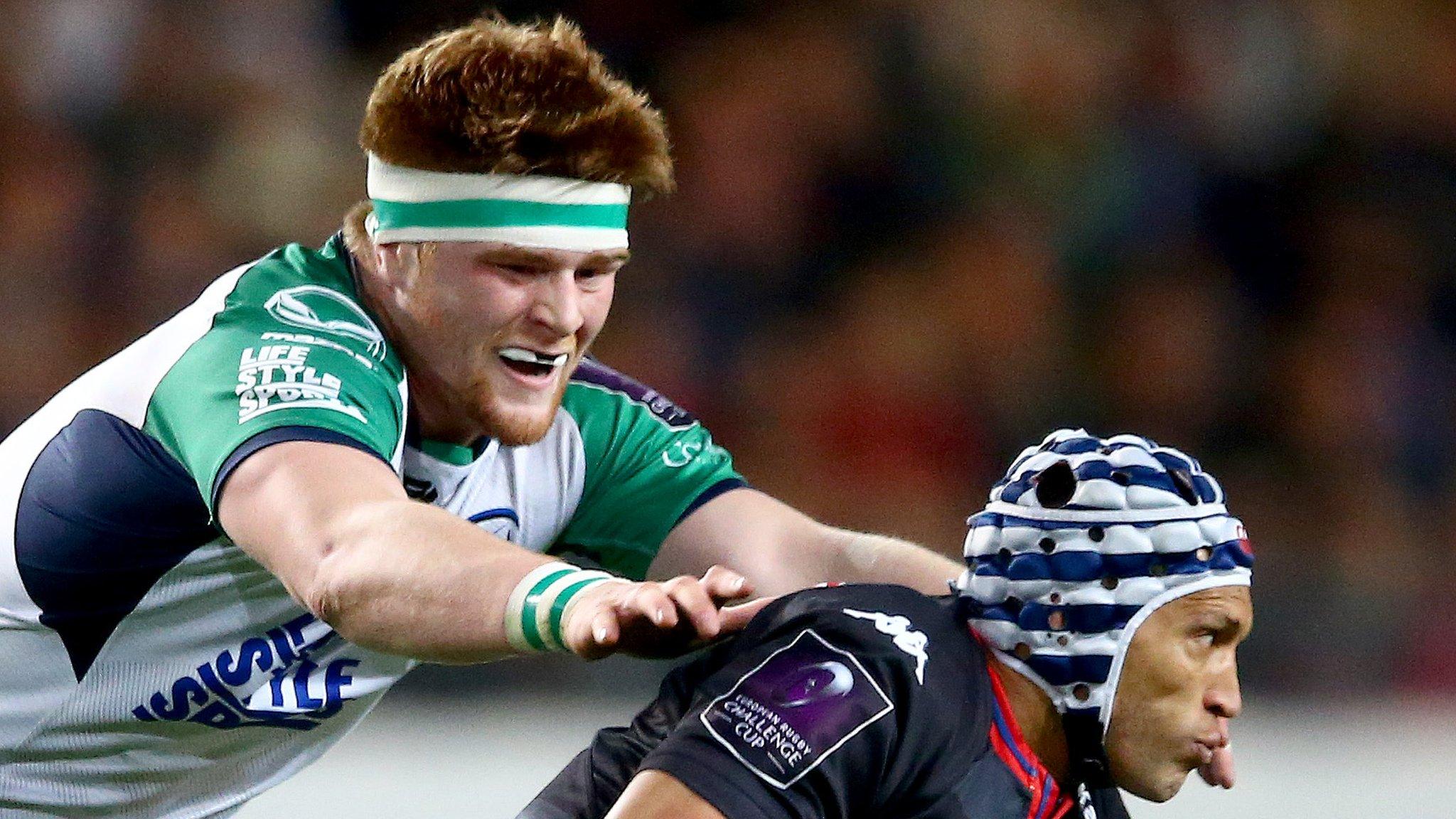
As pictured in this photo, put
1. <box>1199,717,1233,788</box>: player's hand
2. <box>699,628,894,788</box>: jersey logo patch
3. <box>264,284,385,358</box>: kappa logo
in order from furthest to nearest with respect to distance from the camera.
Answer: <box>264,284,385,358</box>: kappa logo < <box>1199,717,1233,788</box>: player's hand < <box>699,628,894,788</box>: jersey logo patch

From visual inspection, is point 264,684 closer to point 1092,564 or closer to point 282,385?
point 282,385

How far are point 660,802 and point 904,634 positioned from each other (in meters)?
0.35

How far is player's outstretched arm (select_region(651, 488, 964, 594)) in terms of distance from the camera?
292 cm

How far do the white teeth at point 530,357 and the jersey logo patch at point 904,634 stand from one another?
24.8 inches

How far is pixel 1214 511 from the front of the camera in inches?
88.9

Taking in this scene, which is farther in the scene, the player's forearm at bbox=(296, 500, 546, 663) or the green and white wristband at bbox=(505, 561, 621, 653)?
the player's forearm at bbox=(296, 500, 546, 663)

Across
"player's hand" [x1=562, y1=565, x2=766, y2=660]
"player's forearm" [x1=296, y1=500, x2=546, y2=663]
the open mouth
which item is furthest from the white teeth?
"player's hand" [x1=562, y1=565, x2=766, y2=660]

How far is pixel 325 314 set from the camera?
2.46 meters

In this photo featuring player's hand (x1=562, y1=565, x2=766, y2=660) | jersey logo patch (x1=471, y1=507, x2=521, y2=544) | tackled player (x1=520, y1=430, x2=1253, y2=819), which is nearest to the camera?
player's hand (x1=562, y1=565, x2=766, y2=660)

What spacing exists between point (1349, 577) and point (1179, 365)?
104 centimetres

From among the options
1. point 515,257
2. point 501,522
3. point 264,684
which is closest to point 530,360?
point 515,257

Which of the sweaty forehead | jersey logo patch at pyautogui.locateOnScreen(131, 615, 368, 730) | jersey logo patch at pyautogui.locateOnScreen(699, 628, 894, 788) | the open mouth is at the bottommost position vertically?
jersey logo patch at pyautogui.locateOnScreen(131, 615, 368, 730)

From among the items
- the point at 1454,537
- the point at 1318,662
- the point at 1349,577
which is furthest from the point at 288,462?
the point at 1454,537

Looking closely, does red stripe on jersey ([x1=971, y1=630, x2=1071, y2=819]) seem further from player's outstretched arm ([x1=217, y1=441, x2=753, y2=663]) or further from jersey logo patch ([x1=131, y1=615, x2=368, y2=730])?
jersey logo patch ([x1=131, y1=615, x2=368, y2=730])
